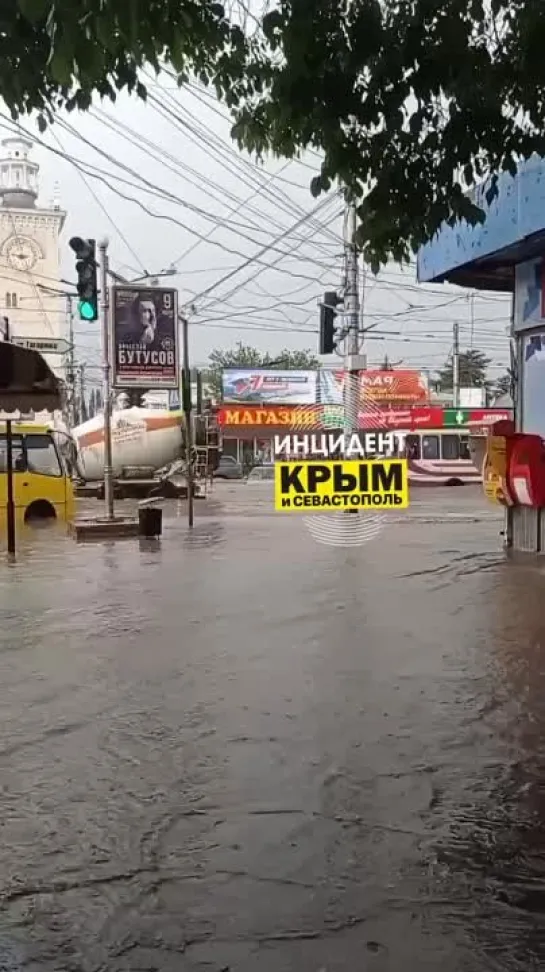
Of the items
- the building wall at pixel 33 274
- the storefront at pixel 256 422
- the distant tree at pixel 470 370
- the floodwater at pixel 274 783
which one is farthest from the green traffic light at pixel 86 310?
the distant tree at pixel 470 370

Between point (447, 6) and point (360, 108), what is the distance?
0.55 meters

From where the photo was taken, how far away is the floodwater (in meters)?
3.25

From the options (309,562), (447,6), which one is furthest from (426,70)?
(309,562)

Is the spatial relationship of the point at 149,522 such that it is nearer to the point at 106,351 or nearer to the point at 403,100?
the point at 106,351

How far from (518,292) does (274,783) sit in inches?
384

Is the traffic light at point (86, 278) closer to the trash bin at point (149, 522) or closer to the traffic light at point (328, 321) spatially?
the trash bin at point (149, 522)

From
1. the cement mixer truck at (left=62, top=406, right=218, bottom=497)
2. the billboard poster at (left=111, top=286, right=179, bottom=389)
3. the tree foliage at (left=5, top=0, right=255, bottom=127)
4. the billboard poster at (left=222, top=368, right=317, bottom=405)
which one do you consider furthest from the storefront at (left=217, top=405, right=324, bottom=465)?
the tree foliage at (left=5, top=0, right=255, bottom=127)

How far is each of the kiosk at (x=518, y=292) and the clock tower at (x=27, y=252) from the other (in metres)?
43.9

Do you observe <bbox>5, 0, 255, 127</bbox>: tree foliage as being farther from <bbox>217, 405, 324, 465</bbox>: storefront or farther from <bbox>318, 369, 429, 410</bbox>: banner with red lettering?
<bbox>318, 369, 429, 410</bbox>: banner with red lettering

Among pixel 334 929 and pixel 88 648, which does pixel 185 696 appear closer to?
pixel 88 648

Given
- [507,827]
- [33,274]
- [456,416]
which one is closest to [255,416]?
[456,416]

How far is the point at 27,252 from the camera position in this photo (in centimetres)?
5659

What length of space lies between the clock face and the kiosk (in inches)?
1813

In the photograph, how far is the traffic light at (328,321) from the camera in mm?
21250
